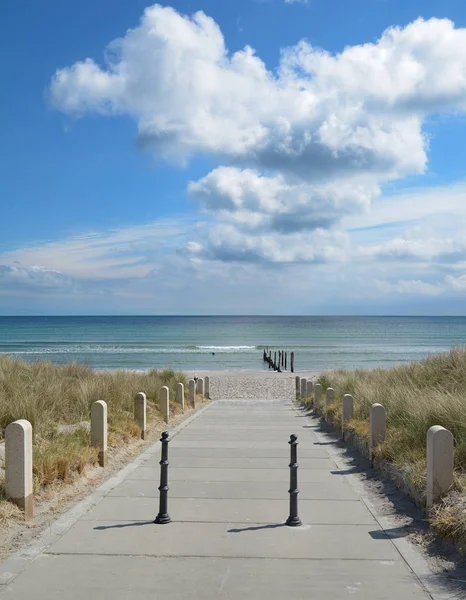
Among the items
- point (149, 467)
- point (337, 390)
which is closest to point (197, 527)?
point (149, 467)

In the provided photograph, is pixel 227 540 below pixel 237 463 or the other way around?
the other way around

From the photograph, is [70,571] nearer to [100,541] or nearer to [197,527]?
[100,541]

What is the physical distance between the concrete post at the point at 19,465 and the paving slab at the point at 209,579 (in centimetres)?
129

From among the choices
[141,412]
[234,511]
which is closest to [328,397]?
[141,412]

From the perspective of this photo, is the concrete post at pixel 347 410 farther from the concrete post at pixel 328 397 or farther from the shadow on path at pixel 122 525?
the shadow on path at pixel 122 525

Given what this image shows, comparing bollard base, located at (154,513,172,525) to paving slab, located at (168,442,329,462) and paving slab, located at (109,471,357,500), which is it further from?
paving slab, located at (168,442,329,462)

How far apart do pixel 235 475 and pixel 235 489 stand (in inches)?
33.5

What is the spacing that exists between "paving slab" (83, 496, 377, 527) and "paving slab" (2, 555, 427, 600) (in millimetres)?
1179

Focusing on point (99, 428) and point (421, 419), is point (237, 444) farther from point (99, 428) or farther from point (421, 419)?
point (421, 419)

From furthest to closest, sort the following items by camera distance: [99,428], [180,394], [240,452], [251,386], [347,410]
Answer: [251,386] → [180,394] → [347,410] → [240,452] → [99,428]

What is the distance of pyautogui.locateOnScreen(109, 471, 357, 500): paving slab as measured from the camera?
726 cm

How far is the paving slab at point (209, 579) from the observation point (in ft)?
14.4

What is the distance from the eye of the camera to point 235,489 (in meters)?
7.53

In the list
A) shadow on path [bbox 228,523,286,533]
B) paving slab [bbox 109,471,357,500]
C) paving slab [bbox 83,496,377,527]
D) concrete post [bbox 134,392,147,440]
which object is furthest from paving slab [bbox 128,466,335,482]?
concrete post [bbox 134,392,147,440]
